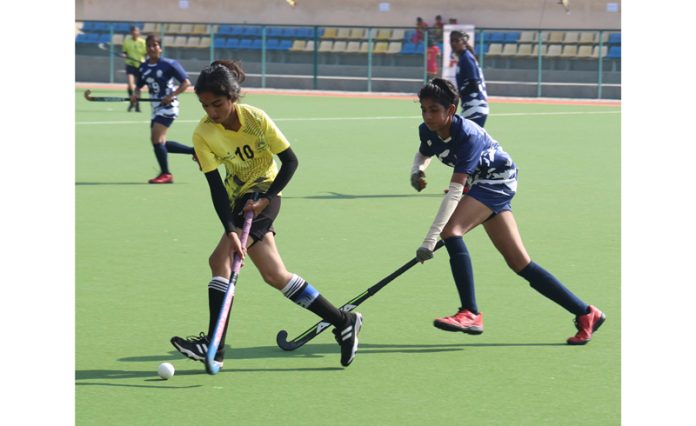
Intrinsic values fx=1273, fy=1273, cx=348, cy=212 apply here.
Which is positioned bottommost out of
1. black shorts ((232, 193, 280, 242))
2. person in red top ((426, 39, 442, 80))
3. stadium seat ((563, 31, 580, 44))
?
black shorts ((232, 193, 280, 242))

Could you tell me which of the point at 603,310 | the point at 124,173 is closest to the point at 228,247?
the point at 603,310

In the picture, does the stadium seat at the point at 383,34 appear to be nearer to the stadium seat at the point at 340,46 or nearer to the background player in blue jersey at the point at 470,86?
the stadium seat at the point at 340,46

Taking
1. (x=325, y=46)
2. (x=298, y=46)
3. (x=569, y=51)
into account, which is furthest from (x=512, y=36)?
(x=298, y=46)

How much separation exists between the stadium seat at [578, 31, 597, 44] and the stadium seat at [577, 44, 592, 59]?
0.13 meters

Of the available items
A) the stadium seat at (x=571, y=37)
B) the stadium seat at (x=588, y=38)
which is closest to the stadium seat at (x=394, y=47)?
the stadium seat at (x=571, y=37)

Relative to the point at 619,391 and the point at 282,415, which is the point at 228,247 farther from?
the point at 619,391

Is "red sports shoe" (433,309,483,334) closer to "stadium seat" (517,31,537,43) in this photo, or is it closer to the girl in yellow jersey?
the girl in yellow jersey

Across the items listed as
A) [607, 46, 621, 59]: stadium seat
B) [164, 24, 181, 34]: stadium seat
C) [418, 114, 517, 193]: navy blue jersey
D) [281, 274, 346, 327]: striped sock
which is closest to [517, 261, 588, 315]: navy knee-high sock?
[418, 114, 517, 193]: navy blue jersey

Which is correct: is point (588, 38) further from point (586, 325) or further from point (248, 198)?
point (248, 198)

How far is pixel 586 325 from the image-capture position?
20.7ft

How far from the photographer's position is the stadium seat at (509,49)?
32791mm

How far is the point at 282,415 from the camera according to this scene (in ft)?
16.6

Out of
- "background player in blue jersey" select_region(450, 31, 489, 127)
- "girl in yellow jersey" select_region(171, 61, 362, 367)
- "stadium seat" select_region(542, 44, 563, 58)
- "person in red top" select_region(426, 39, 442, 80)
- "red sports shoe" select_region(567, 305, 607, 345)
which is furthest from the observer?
"stadium seat" select_region(542, 44, 563, 58)

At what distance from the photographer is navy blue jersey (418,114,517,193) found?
20.4 ft
